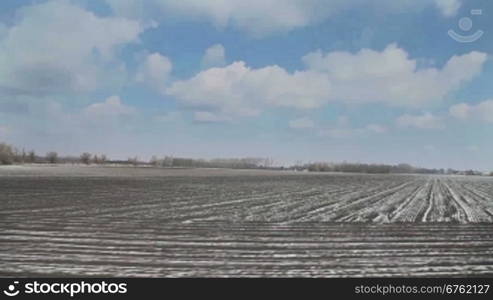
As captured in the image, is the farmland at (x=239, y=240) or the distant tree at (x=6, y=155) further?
the distant tree at (x=6, y=155)

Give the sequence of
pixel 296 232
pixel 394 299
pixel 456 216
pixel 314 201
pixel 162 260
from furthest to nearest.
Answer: pixel 314 201, pixel 456 216, pixel 296 232, pixel 162 260, pixel 394 299

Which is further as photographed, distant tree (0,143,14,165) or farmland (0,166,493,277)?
distant tree (0,143,14,165)

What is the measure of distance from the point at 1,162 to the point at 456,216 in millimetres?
51442

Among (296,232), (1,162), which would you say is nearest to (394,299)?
(296,232)

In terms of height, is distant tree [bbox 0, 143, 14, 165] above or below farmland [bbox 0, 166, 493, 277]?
above

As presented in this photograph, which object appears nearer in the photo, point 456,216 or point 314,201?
point 456,216

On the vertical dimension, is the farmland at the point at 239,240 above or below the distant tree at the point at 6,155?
below

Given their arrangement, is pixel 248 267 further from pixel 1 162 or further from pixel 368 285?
pixel 1 162

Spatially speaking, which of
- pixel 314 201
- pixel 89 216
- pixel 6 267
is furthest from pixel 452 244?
pixel 314 201

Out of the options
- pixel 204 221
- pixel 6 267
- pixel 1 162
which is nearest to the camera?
pixel 6 267

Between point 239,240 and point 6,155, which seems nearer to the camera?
point 239,240

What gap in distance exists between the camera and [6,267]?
980 centimetres

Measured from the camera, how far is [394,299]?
7465mm

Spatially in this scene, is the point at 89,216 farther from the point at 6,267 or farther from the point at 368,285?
the point at 368,285
